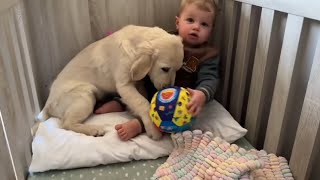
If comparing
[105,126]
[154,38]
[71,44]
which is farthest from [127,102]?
[71,44]

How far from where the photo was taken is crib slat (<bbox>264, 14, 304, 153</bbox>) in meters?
0.81

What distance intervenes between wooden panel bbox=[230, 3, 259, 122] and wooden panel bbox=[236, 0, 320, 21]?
0.10m

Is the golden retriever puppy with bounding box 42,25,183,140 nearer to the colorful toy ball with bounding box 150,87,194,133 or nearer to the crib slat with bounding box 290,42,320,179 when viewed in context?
the colorful toy ball with bounding box 150,87,194,133

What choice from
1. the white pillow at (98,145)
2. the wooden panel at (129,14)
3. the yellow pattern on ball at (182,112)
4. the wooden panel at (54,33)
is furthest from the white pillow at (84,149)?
the wooden panel at (129,14)

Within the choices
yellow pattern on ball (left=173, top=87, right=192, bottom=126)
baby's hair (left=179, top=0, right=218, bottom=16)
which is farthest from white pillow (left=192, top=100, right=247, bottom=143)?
baby's hair (left=179, top=0, right=218, bottom=16)

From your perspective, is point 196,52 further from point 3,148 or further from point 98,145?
point 3,148

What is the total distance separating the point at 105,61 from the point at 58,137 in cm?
30

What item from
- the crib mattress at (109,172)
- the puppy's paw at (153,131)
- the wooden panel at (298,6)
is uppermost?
the wooden panel at (298,6)

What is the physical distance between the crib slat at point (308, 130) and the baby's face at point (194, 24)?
42 cm

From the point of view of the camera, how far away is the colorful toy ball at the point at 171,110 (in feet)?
2.91

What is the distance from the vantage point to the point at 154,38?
3.15 ft

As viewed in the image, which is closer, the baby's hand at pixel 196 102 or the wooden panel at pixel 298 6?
the wooden panel at pixel 298 6

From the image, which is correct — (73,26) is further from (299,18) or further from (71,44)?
(299,18)

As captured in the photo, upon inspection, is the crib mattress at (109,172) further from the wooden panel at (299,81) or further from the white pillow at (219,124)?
the wooden panel at (299,81)
